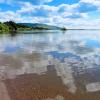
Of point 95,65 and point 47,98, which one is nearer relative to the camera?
point 47,98

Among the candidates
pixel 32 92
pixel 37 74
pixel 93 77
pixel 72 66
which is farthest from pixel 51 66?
pixel 32 92

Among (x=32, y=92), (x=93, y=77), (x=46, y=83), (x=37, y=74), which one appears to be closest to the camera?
(x=32, y=92)

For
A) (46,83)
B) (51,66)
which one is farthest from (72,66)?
(46,83)

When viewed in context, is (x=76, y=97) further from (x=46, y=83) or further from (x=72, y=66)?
(x=72, y=66)

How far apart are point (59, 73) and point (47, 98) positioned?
4.39 m

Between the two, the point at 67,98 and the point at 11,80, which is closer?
the point at 67,98

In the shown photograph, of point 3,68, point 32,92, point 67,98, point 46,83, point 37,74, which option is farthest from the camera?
point 3,68

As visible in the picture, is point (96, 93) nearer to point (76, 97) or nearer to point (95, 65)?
point (76, 97)

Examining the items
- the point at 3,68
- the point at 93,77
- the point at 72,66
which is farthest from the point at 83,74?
the point at 3,68

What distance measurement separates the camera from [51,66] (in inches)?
614

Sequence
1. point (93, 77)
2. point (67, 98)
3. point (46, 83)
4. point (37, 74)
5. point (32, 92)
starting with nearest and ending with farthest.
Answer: point (67, 98) < point (32, 92) < point (46, 83) < point (93, 77) < point (37, 74)

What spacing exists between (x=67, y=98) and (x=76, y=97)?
39 cm

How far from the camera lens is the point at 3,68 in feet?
50.1

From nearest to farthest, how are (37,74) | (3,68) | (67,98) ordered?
(67,98), (37,74), (3,68)
